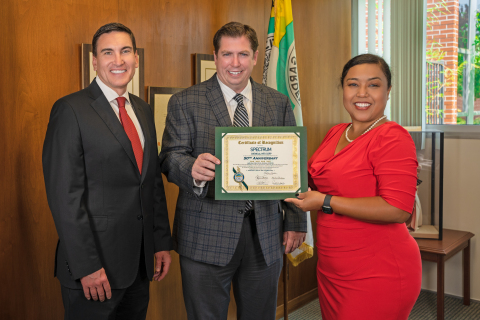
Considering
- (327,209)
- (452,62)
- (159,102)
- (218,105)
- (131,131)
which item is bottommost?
(327,209)

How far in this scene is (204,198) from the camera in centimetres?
181

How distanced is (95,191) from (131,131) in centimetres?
30

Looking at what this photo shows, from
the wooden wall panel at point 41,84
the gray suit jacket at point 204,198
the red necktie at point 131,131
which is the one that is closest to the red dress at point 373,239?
the gray suit jacket at point 204,198

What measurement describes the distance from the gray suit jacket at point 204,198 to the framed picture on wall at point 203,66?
85 centimetres

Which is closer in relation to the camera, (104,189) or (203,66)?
(104,189)

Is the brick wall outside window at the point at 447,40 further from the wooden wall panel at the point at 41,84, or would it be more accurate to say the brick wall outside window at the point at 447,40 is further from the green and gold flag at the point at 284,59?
the wooden wall panel at the point at 41,84

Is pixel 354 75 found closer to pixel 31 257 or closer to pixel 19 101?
pixel 19 101

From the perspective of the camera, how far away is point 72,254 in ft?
5.09

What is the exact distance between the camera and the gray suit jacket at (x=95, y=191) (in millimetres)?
1545

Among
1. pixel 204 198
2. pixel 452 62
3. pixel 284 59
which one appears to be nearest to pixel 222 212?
pixel 204 198

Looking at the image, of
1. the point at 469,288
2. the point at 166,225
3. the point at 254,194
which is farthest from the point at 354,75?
the point at 469,288

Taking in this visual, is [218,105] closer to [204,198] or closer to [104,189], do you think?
[204,198]

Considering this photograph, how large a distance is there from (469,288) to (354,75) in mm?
2851

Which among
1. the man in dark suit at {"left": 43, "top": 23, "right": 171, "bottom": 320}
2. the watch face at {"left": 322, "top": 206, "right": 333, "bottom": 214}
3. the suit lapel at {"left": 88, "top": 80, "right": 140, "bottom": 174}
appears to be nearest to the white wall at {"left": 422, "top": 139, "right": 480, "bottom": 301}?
the watch face at {"left": 322, "top": 206, "right": 333, "bottom": 214}
